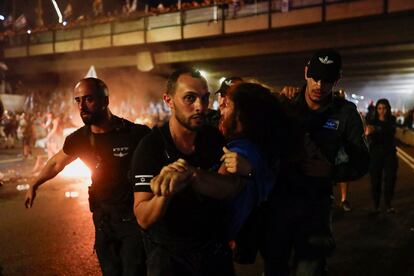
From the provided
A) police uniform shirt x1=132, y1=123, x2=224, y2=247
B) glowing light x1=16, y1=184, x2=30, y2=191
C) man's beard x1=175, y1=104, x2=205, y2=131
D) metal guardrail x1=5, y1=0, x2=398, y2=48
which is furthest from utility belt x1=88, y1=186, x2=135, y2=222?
metal guardrail x1=5, y1=0, x2=398, y2=48

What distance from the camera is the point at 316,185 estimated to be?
285 centimetres

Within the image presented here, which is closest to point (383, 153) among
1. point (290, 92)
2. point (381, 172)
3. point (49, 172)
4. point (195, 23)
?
point (381, 172)

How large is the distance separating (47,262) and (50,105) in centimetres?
3575

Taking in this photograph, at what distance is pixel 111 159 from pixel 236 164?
1659mm

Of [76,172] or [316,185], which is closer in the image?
[316,185]

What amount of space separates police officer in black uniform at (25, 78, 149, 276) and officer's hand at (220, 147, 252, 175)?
1518 mm

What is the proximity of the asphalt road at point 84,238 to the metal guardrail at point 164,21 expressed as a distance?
17.7 meters

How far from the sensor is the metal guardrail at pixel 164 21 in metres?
25.1

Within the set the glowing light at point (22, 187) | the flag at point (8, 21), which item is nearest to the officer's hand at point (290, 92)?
the glowing light at point (22, 187)

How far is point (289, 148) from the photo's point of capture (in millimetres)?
2238

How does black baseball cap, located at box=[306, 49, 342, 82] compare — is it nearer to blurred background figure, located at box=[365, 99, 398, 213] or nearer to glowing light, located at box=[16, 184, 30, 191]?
blurred background figure, located at box=[365, 99, 398, 213]

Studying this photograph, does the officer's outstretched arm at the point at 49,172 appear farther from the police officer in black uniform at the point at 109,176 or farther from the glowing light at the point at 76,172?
the glowing light at the point at 76,172

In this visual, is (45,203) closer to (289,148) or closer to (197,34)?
(289,148)

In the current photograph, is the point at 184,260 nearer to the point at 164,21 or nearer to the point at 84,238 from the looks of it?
the point at 84,238
